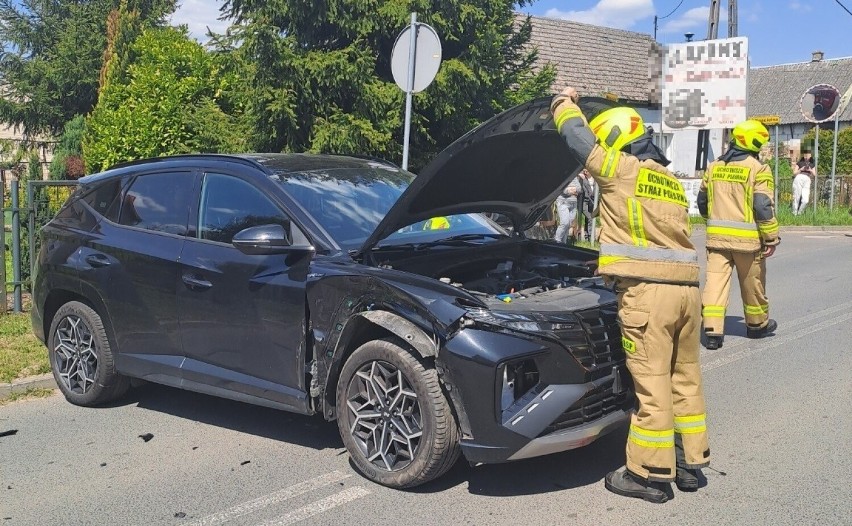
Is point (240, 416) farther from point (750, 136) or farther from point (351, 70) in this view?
point (351, 70)

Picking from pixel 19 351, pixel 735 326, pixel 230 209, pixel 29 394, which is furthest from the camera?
pixel 735 326

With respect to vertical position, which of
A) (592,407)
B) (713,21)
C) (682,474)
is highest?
(713,21)

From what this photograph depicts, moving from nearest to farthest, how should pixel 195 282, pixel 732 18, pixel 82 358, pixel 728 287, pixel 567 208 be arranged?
pixel 195 282 → pixel 82 358 → pixel 728 287 → pixel 567 208 → pixel 732 18

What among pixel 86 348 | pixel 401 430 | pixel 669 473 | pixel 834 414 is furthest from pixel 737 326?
pixel 86 348

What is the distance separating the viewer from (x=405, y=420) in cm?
419

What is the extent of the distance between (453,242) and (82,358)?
2.76 metres

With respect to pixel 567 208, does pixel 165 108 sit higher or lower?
higher

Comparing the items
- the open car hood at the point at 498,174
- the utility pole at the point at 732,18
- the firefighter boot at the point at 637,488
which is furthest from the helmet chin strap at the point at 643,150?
the utility pole at the point at 732,18

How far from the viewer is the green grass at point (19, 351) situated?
6508 millimetres

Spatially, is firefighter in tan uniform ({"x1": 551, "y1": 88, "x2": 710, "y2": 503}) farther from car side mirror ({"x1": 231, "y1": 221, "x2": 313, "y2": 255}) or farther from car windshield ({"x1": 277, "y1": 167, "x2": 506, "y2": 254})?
car side mirror ({"x1": 231, "y1": 221, "x2": 313, "y2": 255})

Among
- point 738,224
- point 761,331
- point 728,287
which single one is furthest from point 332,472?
point 761,331

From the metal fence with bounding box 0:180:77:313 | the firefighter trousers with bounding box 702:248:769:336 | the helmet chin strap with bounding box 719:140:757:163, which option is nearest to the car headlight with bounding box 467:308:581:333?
the firefighter trousers with bounding box 702:248:769:336

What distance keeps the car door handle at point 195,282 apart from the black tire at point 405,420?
114 cm

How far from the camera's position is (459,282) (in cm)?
500
